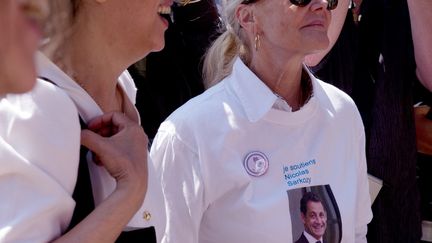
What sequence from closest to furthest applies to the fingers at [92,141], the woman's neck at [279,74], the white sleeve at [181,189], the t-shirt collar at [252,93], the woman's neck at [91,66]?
the fingers at [92,141]
the woman's neck at [91,66]
the white sleeve at [181,189]
the t-shirt collar at [252,93]
the woman's neck at [279,74]

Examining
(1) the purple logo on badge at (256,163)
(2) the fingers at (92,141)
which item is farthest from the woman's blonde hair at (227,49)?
(2) the fingers at (92,141)

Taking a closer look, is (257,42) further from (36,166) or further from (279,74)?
(36,166)

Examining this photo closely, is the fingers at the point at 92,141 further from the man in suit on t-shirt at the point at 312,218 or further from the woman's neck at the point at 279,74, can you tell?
the woman's neck at the point at 279,74

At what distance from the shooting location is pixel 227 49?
8.13 ft

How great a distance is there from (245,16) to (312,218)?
0.73 metres

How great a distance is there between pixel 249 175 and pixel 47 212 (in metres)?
0.91

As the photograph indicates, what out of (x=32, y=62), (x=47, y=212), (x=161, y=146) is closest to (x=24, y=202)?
(x=47, y=212)

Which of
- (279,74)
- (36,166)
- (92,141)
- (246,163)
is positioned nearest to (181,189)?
(246,163)

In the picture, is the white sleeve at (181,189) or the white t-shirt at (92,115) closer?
the white t-shirt at (92,115)

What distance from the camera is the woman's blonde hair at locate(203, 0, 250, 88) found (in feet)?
7.98

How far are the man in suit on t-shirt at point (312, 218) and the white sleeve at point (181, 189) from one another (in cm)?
29

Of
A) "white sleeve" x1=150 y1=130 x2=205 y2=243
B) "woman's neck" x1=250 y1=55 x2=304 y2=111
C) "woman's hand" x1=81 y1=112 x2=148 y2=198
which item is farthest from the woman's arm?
"woman's neck" x1=250 y1=55 x2=304 y2=111

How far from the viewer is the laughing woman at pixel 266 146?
205 cm

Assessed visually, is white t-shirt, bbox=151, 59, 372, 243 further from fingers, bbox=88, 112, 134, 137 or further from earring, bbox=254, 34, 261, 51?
fingers, bbox=88, 112, 134, 137
